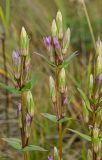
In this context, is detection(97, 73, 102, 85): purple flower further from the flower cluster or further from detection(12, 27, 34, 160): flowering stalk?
detection(12, 27, 34, 160): flowering stalk

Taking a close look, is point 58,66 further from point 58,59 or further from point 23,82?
point 23,82

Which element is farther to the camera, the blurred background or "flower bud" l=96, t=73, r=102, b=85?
the blurred background

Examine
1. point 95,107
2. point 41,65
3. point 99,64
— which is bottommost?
point 95,107

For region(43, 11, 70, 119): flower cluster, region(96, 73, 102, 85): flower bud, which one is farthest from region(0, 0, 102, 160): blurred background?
region(96, 73, 102, 85): flower bud

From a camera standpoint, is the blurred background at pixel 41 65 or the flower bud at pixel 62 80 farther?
the blurred background at pixel 41 65

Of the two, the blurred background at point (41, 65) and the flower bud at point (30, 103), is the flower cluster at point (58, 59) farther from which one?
the blurred background at point (41, 65)

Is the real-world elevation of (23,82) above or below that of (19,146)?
above

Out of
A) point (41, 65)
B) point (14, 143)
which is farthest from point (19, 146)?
point (41, 65)

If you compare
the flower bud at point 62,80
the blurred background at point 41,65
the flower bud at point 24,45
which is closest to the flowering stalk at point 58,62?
the flower bud at point 62,80
